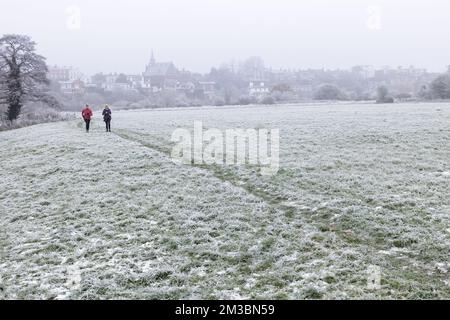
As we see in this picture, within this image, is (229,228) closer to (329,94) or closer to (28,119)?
(28,119)

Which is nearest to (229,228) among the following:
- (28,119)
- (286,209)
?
(286,209)

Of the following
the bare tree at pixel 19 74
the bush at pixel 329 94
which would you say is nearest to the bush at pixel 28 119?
the bare tree at pixel 19 74

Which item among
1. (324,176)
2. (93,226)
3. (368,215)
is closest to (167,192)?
(93,226)

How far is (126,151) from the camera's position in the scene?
87.9 feet

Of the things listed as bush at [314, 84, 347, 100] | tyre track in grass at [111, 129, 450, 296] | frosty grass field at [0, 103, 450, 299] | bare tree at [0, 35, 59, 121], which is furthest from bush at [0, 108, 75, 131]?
bush at [314, 84, 347, 100]

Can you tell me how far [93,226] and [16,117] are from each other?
182ft

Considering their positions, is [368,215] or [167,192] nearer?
[368,215]

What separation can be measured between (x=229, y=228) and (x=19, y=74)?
5901cm

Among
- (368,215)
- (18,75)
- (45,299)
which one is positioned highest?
(18,75)

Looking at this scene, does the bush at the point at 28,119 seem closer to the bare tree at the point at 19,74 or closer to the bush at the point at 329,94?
the bare tree at the point at 19,74

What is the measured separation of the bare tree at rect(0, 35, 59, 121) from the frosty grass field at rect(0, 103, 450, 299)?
136 feet

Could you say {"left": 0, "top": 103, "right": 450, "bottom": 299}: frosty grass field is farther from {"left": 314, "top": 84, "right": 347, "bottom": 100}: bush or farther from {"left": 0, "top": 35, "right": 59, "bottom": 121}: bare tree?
{"left": 314, "top": 84, "right": 347, "bottom": 100}: bush
